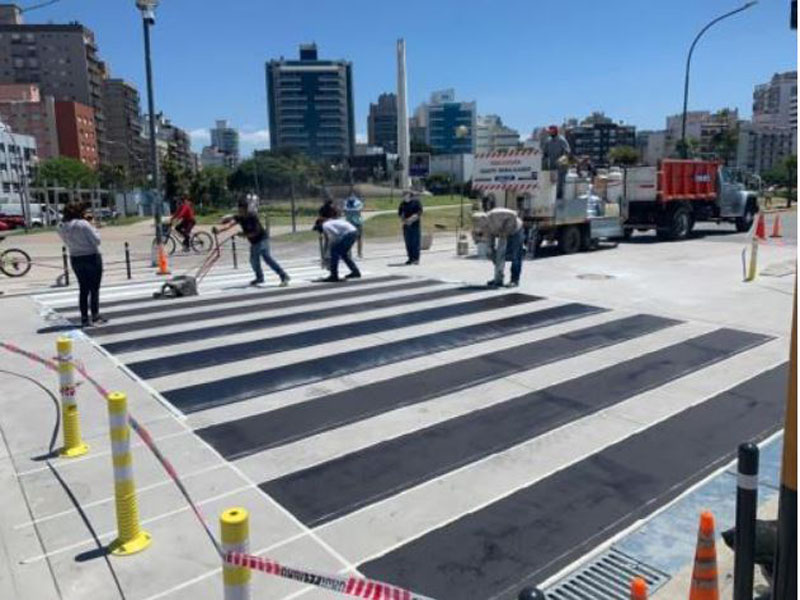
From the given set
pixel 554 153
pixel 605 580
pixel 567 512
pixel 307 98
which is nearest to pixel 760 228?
pixel 554 153

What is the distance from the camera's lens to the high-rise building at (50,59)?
465 feet

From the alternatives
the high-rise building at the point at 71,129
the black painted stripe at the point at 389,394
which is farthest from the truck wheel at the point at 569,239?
the high-rise building at the point at 71,129

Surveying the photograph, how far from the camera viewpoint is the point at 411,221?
16.3m

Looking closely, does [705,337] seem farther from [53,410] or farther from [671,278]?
[53,410]

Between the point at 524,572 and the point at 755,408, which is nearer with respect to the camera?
the point at 524,572

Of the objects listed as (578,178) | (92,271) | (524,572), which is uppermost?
(578,178)

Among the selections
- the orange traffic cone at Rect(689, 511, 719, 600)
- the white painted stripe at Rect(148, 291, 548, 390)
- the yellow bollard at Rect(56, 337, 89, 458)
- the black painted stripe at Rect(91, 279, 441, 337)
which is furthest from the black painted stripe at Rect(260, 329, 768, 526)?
the black painted stripe at Rect(91, 279, 441, 337)

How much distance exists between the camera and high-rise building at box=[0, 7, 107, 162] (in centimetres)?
14162

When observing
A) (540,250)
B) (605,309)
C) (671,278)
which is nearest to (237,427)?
(605,309)

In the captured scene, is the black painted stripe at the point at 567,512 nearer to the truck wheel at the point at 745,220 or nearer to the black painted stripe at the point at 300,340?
the black painted stripe at the point at 300,340

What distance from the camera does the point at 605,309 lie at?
419 inches

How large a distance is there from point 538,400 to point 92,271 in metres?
6.40

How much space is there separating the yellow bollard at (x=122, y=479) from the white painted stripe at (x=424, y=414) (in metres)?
1.09

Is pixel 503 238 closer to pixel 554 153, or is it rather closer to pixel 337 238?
pixel 337 238
